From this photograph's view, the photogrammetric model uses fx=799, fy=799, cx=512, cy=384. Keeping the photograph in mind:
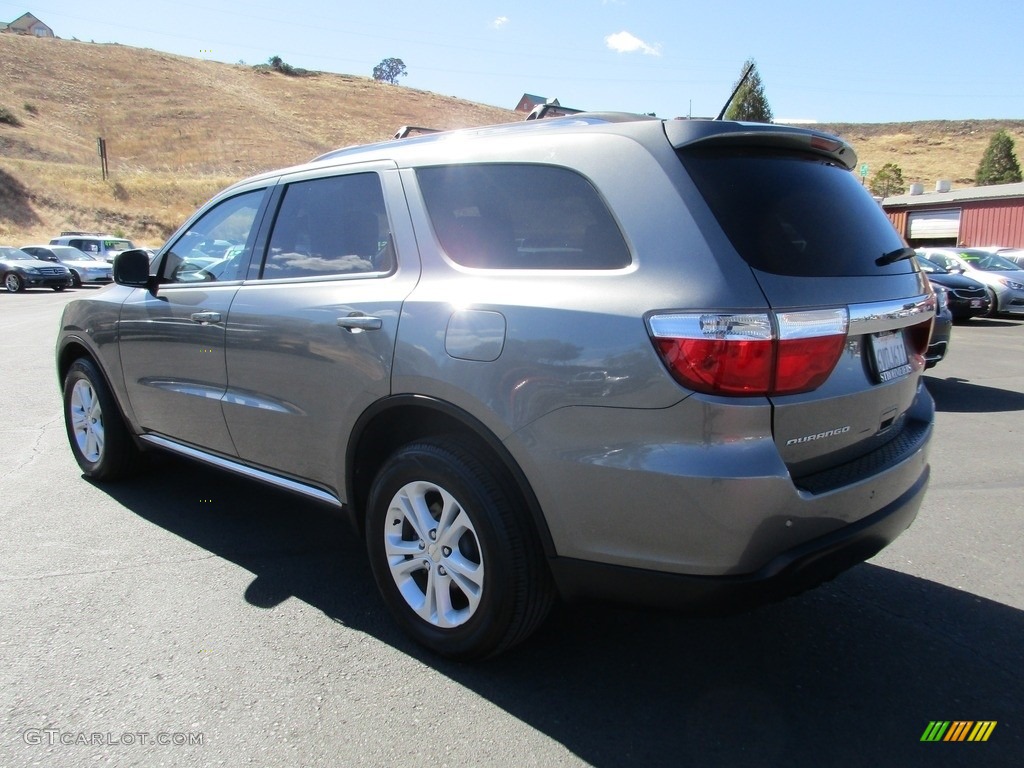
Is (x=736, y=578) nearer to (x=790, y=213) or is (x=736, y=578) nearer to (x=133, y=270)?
(x=790, y=213)

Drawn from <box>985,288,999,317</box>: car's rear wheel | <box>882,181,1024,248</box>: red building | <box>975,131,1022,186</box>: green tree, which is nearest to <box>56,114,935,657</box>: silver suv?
<box>985,288,999,317</box>: car's rear wheel

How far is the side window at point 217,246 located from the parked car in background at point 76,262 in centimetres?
2473

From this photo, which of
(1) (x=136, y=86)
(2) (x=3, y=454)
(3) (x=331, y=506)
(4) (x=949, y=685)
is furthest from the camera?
(1) (x=136, y=86)

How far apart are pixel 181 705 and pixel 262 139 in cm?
6431

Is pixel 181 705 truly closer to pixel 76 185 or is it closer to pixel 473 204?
pixel 473 204

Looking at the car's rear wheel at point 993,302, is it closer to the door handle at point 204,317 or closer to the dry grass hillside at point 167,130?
the door handle at point 204,317

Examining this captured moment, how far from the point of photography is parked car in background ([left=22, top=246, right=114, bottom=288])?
26.3m

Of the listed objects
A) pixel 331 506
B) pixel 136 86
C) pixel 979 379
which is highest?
pixel 136 86

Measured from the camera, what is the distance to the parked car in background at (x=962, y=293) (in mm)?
15070

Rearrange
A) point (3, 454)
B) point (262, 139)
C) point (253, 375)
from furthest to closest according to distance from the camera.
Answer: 1. point (262, 139)
2. point (3, 454)
3. point (253, 375)

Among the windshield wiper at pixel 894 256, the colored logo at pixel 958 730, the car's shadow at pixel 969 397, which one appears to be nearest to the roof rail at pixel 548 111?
the windshield wiper at pixel 894 256

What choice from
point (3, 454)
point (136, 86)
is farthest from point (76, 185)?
point (3, 454)

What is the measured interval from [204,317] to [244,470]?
0.76 m

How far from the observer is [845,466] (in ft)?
8.32
